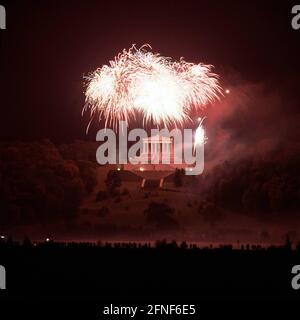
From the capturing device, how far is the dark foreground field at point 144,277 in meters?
29.8

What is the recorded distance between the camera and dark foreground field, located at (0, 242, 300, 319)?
29766 millimetres

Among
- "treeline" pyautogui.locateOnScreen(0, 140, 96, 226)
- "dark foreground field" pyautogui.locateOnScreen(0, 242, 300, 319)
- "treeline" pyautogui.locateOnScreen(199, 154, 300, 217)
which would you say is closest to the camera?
"dark foreground field" pyautogui.locateOnScreen(0, 242, 300, 319)

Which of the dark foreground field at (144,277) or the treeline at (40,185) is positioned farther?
the treeline at (40,185)

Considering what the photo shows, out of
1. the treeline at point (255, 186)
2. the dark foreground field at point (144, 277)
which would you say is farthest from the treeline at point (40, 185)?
the dark foreground field at point (144, 277)

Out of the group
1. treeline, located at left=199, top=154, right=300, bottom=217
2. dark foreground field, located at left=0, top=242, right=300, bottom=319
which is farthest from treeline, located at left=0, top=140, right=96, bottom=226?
dark foreground field, located at left=0, top=242, right=300, bottom=319

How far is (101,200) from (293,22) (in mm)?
10242

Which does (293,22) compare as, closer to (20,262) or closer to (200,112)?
(200,112)

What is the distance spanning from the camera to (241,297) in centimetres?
2986

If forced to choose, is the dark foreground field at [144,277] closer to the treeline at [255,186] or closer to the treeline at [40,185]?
the treeline at [255,186]

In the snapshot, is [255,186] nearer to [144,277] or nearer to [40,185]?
[144,277]

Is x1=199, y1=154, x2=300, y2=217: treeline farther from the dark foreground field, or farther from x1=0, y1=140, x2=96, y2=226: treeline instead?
the dark foreground field

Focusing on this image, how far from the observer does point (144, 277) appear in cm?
3133

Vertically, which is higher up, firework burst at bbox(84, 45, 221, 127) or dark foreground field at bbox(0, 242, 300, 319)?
firework burst at bbox(84, 45, 221, 127)
